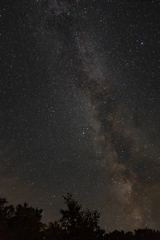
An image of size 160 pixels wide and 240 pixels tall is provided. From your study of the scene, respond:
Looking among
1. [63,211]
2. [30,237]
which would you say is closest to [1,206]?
[30,237]

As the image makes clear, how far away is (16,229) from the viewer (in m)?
14.9

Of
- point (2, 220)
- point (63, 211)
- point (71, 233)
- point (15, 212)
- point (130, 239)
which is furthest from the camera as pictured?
point (130, 239)

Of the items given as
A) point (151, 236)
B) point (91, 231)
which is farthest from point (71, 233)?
point (151, 236)

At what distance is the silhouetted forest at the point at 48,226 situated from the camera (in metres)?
15.0

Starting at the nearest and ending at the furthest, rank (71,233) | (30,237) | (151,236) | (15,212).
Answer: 1. (30,237)
2. (15,212)
3. (71,233)
4. (151,236)

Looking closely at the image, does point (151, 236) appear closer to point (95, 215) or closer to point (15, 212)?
point (95, 215)

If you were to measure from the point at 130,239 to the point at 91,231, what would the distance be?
6.97 meters

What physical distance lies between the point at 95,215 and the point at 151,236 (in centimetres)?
1032

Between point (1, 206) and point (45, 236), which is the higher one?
point (1, 206)

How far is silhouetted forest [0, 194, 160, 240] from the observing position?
15.0 m

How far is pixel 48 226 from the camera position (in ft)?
61.3

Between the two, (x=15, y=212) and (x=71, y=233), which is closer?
(x=15, y=212)

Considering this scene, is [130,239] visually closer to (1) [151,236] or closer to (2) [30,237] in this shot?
(1) [151,236]

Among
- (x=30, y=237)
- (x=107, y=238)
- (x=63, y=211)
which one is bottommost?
(x=30, y=237)
